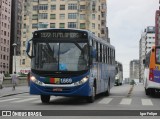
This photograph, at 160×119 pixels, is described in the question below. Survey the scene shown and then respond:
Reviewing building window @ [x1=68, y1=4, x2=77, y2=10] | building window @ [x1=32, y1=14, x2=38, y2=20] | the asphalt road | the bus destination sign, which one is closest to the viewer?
the asphalt road

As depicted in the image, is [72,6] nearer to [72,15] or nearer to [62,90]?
[72,15]

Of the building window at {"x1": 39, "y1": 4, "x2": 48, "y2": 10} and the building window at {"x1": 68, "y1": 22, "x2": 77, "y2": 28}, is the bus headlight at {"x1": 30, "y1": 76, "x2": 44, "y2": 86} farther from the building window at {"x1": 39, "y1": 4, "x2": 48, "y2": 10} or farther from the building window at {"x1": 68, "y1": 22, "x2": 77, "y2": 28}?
the building window at {"x1": 39, "y1": 4, "x2": 48, "y2": 10}

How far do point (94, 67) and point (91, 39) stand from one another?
4.49ft

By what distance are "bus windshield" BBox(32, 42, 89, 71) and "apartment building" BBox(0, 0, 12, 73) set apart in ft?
381

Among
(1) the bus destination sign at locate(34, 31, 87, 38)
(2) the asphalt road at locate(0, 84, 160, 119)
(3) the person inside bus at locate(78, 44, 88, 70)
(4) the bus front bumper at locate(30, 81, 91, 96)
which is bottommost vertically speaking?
(2) the asphalt road at locate(0, 84, 160, 119)

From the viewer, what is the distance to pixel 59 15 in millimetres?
124188

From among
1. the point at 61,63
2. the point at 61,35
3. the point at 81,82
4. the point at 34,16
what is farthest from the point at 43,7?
the point at 81,82

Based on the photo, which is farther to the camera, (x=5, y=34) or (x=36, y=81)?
(x=5, y=34)

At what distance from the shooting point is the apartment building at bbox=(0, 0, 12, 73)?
13600 centimetres

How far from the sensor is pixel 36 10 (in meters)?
123

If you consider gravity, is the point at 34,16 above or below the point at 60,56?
above

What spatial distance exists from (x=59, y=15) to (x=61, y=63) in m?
105

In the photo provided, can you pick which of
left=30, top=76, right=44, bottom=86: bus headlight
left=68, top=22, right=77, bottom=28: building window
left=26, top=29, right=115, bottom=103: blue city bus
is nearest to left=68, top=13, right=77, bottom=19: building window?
left=68, top=22, right=77, bottom=28: building window

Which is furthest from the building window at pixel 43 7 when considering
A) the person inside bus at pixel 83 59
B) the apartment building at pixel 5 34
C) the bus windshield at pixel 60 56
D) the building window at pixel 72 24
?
the person inside bus at pixel 83 59
